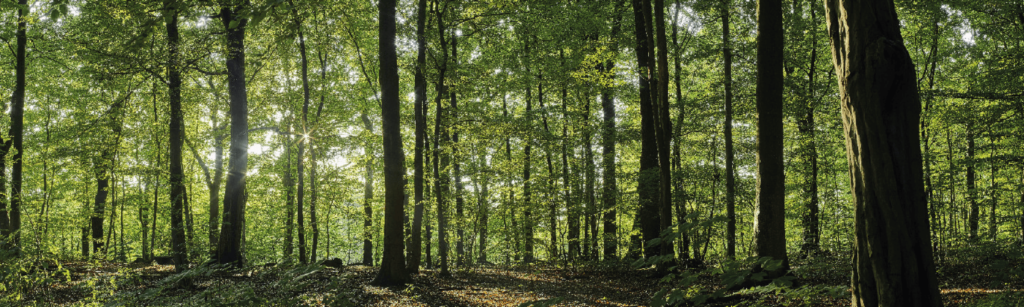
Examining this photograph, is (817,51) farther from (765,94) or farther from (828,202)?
(765,94)

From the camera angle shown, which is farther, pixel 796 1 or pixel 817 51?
pixel 817 51

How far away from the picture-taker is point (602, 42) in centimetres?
1177

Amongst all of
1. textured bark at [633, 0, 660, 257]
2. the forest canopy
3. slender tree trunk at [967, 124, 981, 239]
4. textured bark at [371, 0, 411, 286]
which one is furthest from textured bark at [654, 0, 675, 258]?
slender tree trunk at [967, 124, 981, 239]

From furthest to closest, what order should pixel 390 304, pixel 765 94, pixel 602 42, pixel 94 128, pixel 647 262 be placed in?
pixel 602 42
pixel 94 128
pixel 390 304
pixel 765 94
pixel 647 262

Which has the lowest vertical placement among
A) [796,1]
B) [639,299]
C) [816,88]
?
[639,299]

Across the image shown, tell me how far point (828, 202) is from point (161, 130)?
734 inches

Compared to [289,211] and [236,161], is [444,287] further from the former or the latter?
[289,211]

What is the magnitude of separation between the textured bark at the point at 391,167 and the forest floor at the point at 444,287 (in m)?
0.50

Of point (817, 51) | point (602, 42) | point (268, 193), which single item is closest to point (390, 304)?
point (602, 42)

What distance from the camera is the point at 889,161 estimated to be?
284cm

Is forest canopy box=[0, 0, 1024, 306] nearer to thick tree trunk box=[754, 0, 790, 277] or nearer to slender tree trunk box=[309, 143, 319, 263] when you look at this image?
thick tree trunk box=[754, 0, 790, 277]

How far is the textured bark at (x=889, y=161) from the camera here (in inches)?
111

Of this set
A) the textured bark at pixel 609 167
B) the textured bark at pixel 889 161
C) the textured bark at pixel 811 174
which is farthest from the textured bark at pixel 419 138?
the textured bark at pixel 811 174

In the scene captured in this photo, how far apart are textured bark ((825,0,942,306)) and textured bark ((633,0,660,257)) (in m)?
8.52
